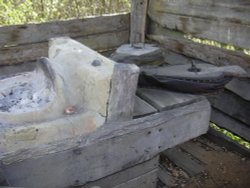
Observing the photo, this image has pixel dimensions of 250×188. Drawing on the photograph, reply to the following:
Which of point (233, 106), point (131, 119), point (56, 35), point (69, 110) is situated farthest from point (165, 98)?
point (56, 35)

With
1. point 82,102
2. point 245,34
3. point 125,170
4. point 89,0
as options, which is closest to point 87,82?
point 82,102

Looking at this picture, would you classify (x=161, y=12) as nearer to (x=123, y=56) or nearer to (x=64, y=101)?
(x=123, y=56)

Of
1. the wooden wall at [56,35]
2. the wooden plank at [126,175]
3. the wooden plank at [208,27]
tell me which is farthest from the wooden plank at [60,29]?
the wooden plank at [126,175]

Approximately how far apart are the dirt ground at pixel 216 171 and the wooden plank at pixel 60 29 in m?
1.63

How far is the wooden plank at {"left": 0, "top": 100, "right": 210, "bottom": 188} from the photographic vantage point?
1.75m

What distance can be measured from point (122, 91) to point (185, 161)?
53.9 inches

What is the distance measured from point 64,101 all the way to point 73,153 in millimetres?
330

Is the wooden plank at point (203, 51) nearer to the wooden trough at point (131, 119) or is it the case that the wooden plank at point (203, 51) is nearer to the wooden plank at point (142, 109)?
the wooden trough at point (131, 119)

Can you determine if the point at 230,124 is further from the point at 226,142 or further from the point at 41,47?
the point at 41,47

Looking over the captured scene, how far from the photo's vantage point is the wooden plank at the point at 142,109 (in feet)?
7.02

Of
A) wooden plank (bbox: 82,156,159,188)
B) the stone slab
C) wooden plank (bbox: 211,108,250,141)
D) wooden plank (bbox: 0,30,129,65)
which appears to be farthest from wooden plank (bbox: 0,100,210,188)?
wooden plank (bbox: 0,30,129,65)

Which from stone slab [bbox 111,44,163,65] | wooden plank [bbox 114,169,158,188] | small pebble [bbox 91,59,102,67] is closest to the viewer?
small pebble [bbox 91,59,102,67]

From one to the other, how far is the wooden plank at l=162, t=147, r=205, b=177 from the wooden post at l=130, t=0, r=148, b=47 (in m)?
1.38

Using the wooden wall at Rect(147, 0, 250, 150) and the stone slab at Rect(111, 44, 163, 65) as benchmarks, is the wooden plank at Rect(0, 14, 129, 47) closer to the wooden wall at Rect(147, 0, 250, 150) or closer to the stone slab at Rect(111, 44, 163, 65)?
the wooden wall at Rect(147, 0, 250, 150)
